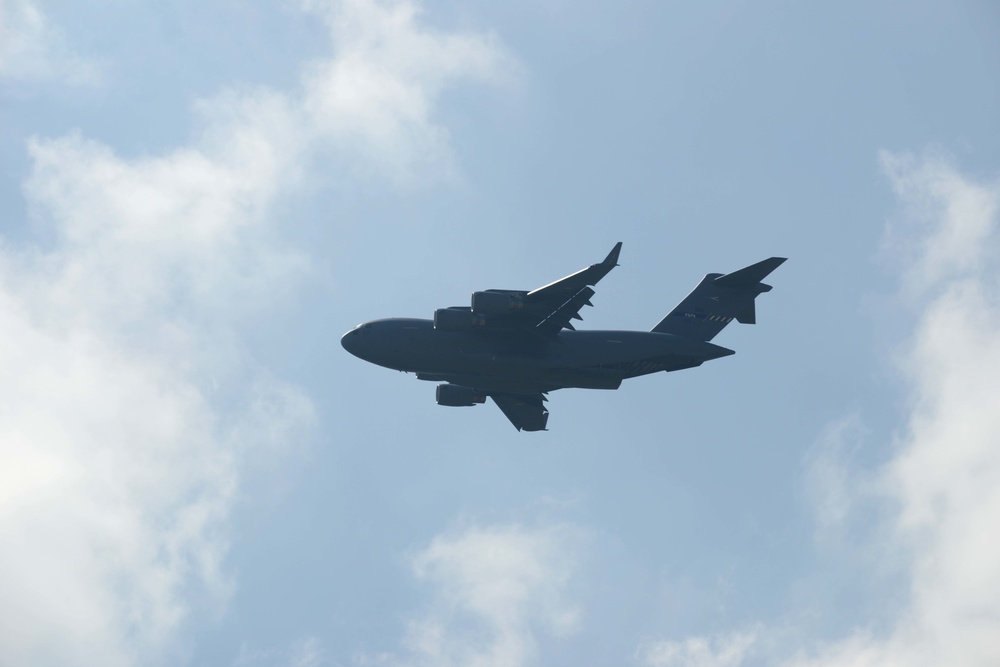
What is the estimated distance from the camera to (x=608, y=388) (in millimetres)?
42719

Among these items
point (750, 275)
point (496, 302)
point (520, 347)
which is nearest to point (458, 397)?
point (520, 347)

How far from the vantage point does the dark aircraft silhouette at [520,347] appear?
40.5 metres

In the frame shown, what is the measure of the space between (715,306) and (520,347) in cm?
914

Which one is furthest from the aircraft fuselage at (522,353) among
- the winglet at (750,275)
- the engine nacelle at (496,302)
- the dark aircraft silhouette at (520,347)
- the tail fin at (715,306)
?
the winglet at (750,275)

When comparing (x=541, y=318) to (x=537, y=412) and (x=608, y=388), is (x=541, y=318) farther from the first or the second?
(x=537, y=412)

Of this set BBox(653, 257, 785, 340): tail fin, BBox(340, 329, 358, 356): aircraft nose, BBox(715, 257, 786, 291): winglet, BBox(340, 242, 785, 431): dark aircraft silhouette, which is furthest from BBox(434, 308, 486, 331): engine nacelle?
BBox(715, 257, 786, 291): winglet

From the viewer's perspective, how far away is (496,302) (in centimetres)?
4006

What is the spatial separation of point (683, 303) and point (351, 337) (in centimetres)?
1376

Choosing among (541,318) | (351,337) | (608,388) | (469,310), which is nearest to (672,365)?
(608,388)

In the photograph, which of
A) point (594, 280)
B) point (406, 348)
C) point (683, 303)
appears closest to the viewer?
point (594, 280)

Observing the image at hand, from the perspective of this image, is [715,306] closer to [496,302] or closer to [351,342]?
[496,302]

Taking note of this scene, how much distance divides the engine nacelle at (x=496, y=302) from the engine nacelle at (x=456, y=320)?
642 mm

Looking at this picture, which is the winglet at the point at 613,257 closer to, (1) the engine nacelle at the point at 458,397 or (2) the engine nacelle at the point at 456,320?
(2) the engine nacelle at the point at 456,320

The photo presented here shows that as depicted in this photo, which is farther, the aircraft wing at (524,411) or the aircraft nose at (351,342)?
the aircraft wing at (524,411)
